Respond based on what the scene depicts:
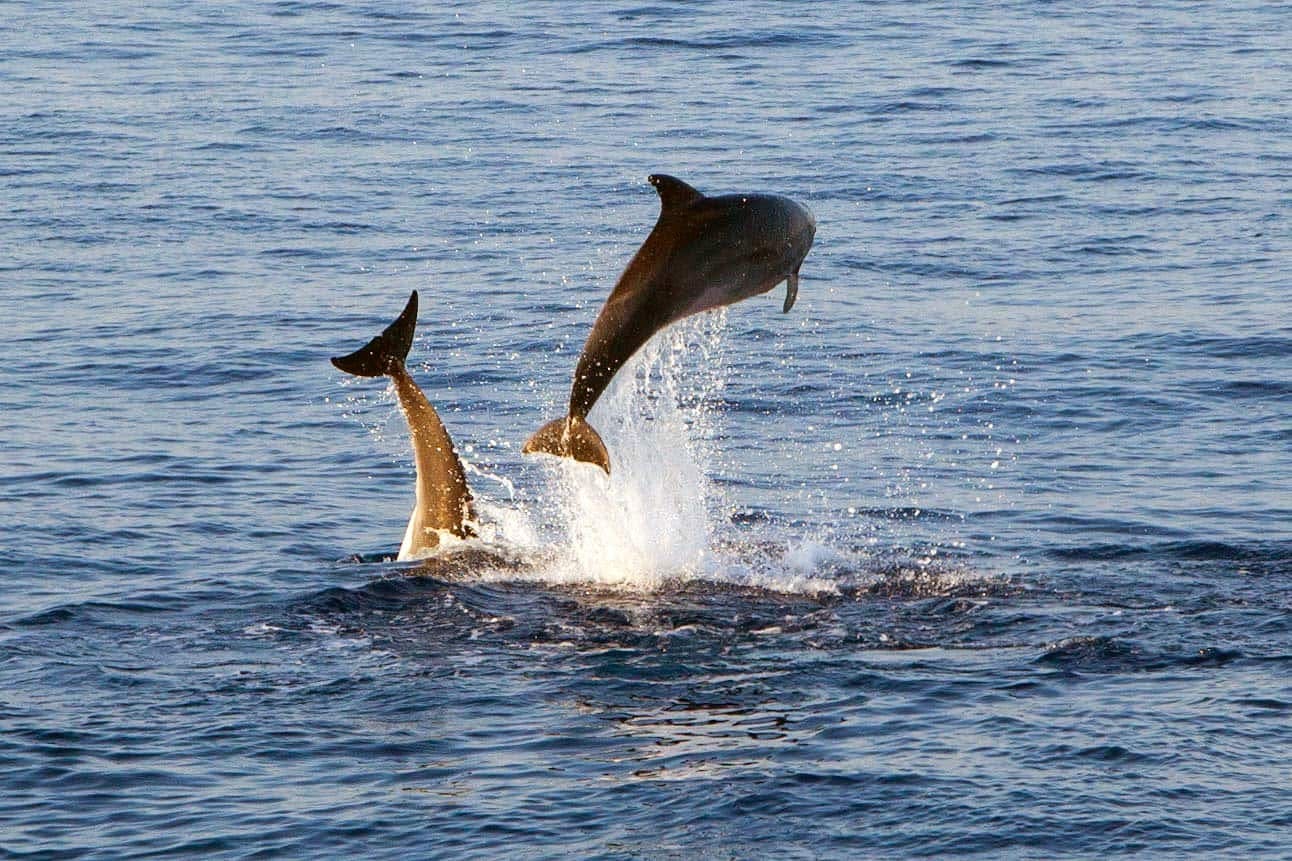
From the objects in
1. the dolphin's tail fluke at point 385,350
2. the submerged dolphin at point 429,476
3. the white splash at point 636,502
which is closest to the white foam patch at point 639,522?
the white splash at point 636,502

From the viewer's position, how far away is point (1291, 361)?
25469 mm

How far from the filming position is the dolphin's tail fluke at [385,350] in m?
18.7

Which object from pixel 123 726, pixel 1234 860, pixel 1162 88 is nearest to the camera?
pixel 1234 860

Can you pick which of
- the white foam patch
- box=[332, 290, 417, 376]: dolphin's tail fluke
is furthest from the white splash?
box=[332, 290, 417, 376]: dolphin's tail fluke

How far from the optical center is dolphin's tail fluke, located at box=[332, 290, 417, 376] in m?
18.7

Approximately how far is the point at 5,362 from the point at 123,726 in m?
12.8

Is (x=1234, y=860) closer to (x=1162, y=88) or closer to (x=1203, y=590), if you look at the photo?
(x=1203, y=590)

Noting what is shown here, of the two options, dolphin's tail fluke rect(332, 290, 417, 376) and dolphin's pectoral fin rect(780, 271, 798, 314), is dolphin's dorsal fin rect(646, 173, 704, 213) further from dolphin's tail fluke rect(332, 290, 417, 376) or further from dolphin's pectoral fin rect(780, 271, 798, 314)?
dolphin's tail fluke rect(332, 290, 417, 376)

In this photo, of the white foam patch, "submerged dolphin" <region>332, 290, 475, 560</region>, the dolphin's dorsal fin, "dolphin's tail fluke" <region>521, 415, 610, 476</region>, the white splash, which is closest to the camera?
the dolphin's dorsal fin

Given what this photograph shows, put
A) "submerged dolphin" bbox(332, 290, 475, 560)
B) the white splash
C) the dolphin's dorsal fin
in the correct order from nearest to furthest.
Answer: the dolphin's dorsal fin → the white splash → "submerged dolphin" bbox(332, 290, 475, 560)

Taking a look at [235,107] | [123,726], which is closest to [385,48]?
[235,107]

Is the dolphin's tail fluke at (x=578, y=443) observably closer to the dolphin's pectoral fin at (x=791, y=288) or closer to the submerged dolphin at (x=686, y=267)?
the submerged dolphin at (x=686, y=267)

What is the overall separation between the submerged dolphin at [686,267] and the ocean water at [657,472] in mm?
2352

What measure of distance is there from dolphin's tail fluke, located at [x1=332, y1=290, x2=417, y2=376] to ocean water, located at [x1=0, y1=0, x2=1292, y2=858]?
1750 mm
